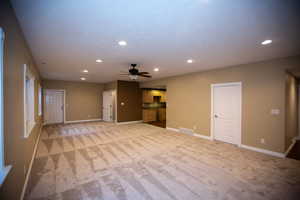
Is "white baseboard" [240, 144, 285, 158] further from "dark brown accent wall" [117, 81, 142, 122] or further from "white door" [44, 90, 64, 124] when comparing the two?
"white door" [44, 90, 64, 124]

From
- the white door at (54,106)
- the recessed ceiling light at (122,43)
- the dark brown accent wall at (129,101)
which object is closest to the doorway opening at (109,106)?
the dark brown accent wall at (129,101)

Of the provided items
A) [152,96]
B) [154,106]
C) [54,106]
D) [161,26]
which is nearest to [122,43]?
[161,26]

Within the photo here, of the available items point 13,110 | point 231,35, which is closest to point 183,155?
point 231,35

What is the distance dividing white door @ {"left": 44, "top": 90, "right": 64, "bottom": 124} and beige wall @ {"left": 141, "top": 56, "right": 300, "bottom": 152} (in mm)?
7190

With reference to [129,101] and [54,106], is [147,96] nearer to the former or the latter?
[129,101]

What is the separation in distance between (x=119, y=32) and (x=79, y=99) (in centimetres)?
715

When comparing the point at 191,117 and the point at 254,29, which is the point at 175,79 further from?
the point at 254,29

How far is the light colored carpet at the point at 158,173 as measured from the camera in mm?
1960

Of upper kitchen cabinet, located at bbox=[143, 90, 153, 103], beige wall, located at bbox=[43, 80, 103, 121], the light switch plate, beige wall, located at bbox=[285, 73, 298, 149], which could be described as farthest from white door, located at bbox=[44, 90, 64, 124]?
beige wall, located at bbox=[285, 73, 298, 149]

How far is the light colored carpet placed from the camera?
1.96m

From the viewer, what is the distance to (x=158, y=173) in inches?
97.7

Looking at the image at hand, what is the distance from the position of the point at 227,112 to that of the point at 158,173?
10.5 ft

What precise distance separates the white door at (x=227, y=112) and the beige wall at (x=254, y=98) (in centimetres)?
16

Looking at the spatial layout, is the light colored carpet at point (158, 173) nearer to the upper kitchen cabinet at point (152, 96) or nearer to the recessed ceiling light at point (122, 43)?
the recessed ceiling light at point (122, 43)
